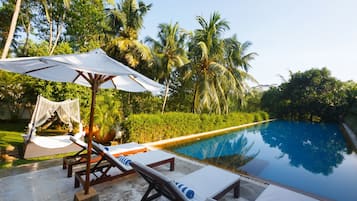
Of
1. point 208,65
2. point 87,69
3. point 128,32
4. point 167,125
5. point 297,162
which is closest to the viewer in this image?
point 87,69

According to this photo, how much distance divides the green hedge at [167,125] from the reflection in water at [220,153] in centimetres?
136

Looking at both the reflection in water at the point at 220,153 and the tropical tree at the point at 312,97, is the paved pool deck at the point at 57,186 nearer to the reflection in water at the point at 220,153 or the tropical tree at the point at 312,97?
the reflection in water at the point at 220,153

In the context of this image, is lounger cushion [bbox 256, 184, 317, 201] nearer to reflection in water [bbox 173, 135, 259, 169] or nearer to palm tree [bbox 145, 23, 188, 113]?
reflection in water [bbox 173, 135, 259, 169]

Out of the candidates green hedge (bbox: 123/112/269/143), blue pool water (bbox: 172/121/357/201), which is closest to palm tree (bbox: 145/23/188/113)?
green hedge (bbox: 123/112/269/143)

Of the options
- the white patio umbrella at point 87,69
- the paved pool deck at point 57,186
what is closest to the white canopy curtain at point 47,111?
the paved pool deck at point 57,186

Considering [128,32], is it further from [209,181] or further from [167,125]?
[209,181]

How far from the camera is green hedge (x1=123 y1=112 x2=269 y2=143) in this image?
7.73 metres

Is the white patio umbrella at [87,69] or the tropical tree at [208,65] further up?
the tropical tree at [208,65]

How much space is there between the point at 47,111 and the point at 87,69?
16.9ft

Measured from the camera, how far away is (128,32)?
13453mm

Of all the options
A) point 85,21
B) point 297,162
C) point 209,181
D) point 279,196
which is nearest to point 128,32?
point 85,21

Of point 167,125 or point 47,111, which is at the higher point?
point 47,111

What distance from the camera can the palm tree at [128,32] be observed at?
12578mm

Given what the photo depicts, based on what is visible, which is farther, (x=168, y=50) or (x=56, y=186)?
(x=168, y=50)
